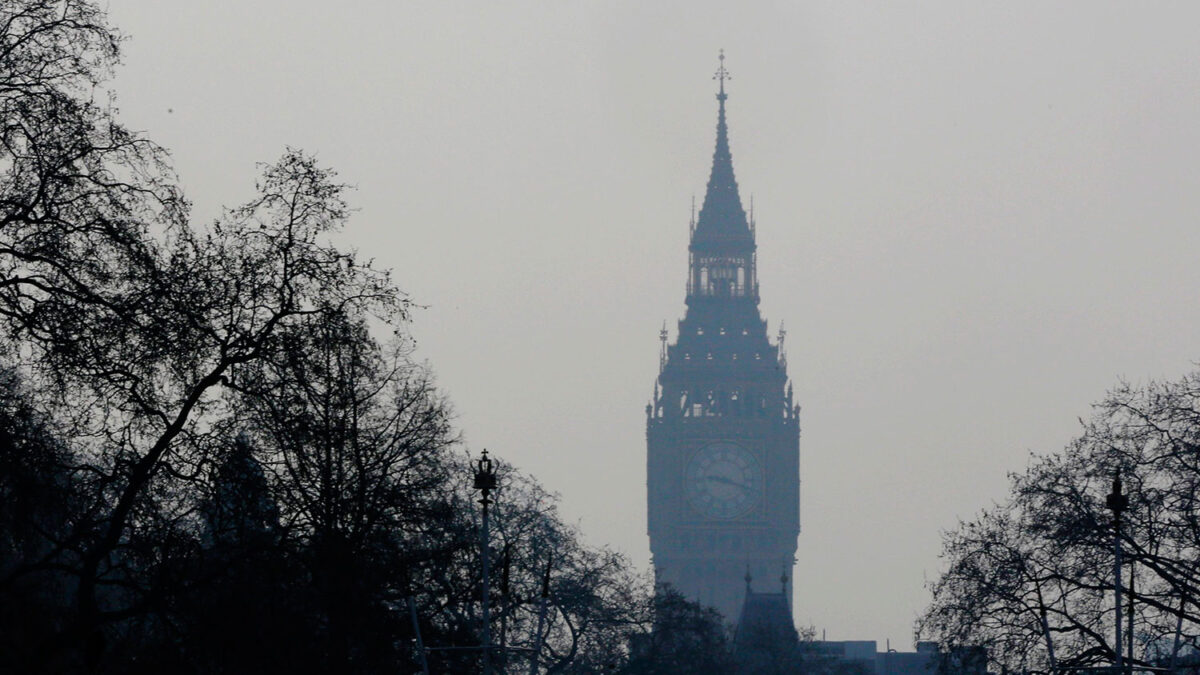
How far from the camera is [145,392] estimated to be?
4184 cm

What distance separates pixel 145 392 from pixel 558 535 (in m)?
69.8

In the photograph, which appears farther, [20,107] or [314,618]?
[314,618]

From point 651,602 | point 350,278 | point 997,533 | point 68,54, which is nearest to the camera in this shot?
point 68,54

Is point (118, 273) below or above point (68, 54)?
below

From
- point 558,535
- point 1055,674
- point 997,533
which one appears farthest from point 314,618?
point 558,535

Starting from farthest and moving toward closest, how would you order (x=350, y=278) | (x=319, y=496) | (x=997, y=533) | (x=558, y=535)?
(x=558, y=535)
(x=997, y=533)
(x=319, y=496)
(x=350, y=278)

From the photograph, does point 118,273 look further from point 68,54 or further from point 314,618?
point 314,618

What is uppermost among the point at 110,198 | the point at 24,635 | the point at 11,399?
the point at 110,198

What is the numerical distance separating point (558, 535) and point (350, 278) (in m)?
64.3

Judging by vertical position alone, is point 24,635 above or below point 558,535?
below

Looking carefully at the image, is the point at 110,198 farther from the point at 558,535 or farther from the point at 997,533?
the point at 558,535

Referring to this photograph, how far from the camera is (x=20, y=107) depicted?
41031mm

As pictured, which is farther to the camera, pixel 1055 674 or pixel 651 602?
pixel 651 602

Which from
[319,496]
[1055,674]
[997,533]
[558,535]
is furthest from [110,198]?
[558,535]
